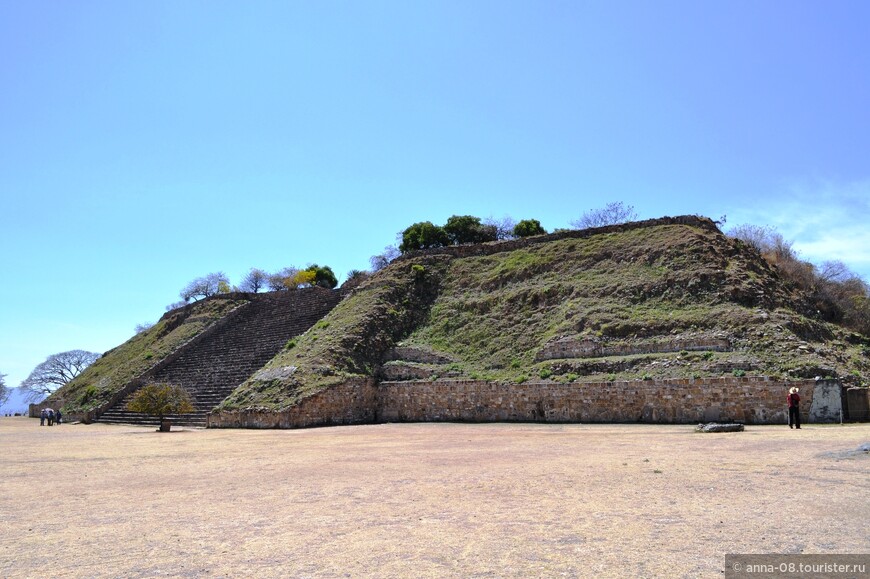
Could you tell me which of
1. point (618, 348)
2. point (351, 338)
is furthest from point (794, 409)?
→ point (351, 338)

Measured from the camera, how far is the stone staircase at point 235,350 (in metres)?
29.3

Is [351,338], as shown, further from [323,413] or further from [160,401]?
[160,401]

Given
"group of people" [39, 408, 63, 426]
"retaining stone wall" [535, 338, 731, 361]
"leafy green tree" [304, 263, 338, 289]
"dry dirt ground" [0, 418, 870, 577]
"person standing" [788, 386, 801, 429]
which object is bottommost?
"group of people" [39, 408, 63, 426]

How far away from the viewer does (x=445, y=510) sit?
290 inches

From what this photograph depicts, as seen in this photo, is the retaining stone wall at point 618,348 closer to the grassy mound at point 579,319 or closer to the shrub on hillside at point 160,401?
the grassy mound at point 579,319

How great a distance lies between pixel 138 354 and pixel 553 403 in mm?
30339

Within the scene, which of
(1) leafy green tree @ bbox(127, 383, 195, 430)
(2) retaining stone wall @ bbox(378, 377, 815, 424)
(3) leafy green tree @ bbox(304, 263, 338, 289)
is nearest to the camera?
(2) retaining stone wall @ bbox(378, 377, 815, 424)

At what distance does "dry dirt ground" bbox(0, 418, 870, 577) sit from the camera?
5328 mm

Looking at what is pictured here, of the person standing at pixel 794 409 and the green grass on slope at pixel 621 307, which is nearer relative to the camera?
the person standing at pixel 794 409

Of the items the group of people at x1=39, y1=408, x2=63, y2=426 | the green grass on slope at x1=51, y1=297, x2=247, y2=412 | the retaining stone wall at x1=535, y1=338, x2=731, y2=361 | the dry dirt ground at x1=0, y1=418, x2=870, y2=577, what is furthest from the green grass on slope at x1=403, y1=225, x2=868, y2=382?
the group of people at x1=39, y1=408, x2=63, y2=426

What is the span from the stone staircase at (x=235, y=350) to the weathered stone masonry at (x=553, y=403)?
16.7 ft

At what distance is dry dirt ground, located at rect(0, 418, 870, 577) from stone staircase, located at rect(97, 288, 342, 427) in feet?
50.9

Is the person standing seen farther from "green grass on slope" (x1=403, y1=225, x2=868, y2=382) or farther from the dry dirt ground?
the dry dirt ground

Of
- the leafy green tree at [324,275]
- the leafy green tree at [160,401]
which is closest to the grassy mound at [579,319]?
the leafy green tree at [160,401]
